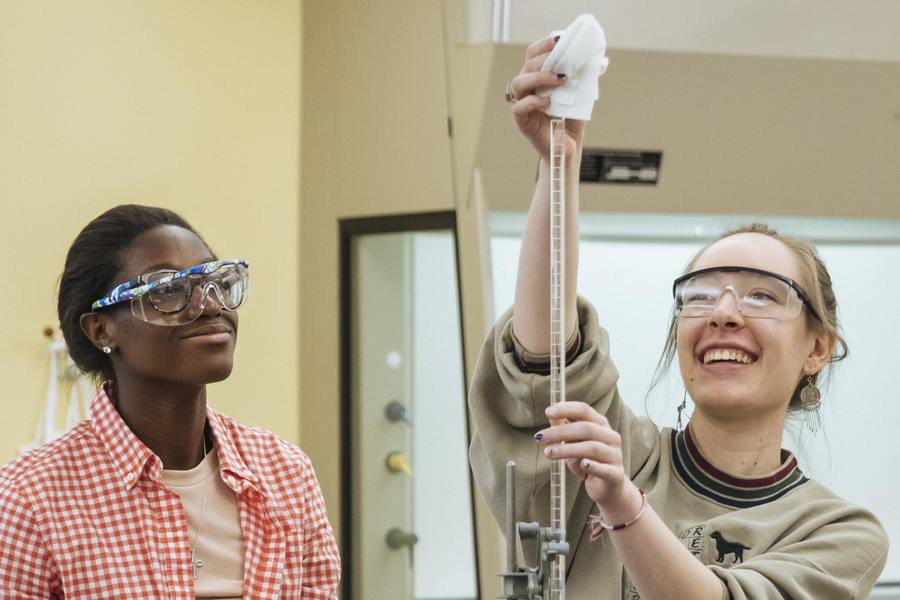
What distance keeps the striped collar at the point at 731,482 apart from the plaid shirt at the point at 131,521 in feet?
1.66

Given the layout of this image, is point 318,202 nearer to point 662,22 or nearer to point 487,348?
point 662,22

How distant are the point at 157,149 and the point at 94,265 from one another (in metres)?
1.50

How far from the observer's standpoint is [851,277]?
307 centimetres

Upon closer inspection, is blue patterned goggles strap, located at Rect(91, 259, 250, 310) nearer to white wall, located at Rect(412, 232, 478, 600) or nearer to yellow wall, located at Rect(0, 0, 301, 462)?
yellow wall, located at Rect(0, 0, 301, 462)

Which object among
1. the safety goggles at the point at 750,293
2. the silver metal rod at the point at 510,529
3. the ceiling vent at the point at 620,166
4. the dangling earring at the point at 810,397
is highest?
the ceiling vent at the point at 620,166

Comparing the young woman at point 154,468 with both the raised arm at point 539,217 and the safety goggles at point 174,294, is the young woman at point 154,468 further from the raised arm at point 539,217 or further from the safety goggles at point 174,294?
the raised arm at point 539,217

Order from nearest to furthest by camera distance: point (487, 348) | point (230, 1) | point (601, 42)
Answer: point (601, 42)
point (487, 348)
point (230, 1)

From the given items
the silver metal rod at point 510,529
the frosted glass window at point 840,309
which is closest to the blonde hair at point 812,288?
the silver metal rod at point 510,529

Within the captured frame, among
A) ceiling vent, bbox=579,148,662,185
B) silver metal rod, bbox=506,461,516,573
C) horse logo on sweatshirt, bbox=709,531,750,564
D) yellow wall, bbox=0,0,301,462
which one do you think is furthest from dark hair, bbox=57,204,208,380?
ceiling vent, bbox=579,148,662,185

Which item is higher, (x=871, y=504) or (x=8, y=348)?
(x=8, y=348)

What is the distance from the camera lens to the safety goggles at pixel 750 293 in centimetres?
143

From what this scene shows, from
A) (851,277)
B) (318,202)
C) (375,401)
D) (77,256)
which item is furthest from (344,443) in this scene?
(77,256)

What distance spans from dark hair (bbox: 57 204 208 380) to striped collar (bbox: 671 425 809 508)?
767 millimetres

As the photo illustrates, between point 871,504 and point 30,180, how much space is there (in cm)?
232
